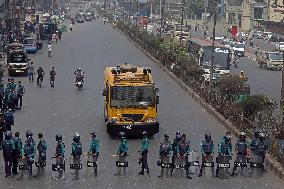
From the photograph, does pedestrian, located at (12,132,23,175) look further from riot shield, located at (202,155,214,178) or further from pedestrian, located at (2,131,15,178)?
A: riot shield, located at (202,155,214,178)

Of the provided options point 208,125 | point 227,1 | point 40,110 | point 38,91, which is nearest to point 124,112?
point 208,125

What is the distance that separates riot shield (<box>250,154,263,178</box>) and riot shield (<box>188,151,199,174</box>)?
5.28 feet

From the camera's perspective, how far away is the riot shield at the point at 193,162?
66.4ft

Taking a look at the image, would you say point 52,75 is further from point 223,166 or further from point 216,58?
point 223,166

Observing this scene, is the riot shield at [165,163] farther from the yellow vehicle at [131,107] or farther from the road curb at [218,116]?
the yellow vehicle at [131,107]

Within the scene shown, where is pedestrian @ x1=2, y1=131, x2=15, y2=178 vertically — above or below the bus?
above

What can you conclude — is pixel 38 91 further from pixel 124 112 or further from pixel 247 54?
pixel 247 54

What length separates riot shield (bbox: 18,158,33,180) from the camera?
19094 millimetres

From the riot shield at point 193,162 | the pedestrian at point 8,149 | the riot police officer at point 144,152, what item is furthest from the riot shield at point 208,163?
the pedestrian at point 8,149

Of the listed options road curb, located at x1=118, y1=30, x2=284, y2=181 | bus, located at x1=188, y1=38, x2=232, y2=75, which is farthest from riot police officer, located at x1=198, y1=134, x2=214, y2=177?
bus, located at x1=188, y1=38, x2=232, y2=75

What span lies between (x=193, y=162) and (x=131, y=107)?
545 cm

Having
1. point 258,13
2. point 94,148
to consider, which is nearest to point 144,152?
point 94,148

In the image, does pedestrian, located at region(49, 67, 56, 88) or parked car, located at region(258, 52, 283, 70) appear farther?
parked car, located at region(258, 52, 283, 70)

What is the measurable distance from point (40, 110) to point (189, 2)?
4193 inches
